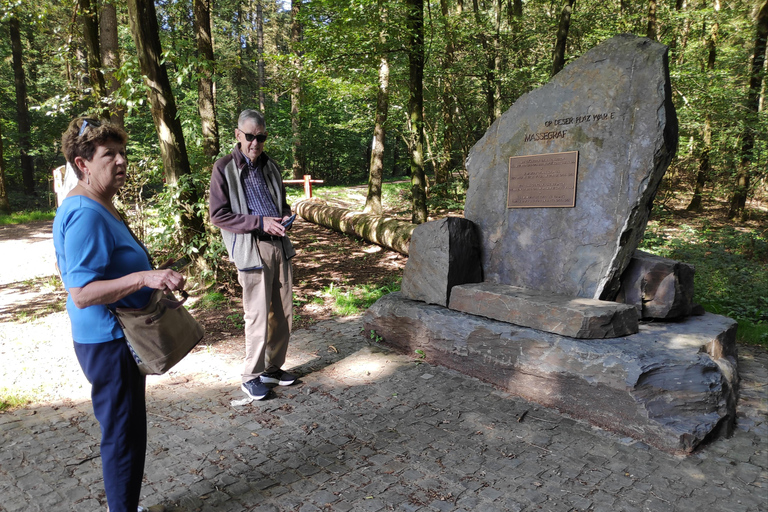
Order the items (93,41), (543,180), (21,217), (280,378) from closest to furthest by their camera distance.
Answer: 1. (280,378)
2. (543,180)
3. (93,41)
4. (21,217)

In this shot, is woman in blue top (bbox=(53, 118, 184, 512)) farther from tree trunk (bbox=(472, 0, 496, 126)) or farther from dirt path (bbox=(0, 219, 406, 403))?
tree trunk (bbox=(472, 0, 496, 126))

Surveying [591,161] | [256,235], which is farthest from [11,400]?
[591,161]

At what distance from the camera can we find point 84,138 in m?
1.97

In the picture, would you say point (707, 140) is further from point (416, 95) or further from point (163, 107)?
point (163, 107)

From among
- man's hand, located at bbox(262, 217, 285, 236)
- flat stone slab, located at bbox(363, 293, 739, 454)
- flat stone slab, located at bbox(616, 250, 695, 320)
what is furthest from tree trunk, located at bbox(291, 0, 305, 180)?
flat stone slab, located at bbox(616, 250, 695, 320)

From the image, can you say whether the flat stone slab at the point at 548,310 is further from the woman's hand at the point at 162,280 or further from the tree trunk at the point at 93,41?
the tree trunk at the point at 93,41

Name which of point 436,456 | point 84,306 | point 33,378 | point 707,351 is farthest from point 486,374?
point 33,378

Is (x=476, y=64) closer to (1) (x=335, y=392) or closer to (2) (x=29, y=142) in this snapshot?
(1) (x=335, y=392)

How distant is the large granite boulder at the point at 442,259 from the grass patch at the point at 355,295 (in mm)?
1463

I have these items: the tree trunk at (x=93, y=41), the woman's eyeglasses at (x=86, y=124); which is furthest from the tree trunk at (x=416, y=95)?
the woman's eyeglasses at (x=86, y=124)

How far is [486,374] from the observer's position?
4.25m

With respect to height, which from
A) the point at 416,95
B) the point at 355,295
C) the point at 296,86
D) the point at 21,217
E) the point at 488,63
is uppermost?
the point at 488,63

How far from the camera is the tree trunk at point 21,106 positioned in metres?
17.2

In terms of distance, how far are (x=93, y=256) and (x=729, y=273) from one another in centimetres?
842
